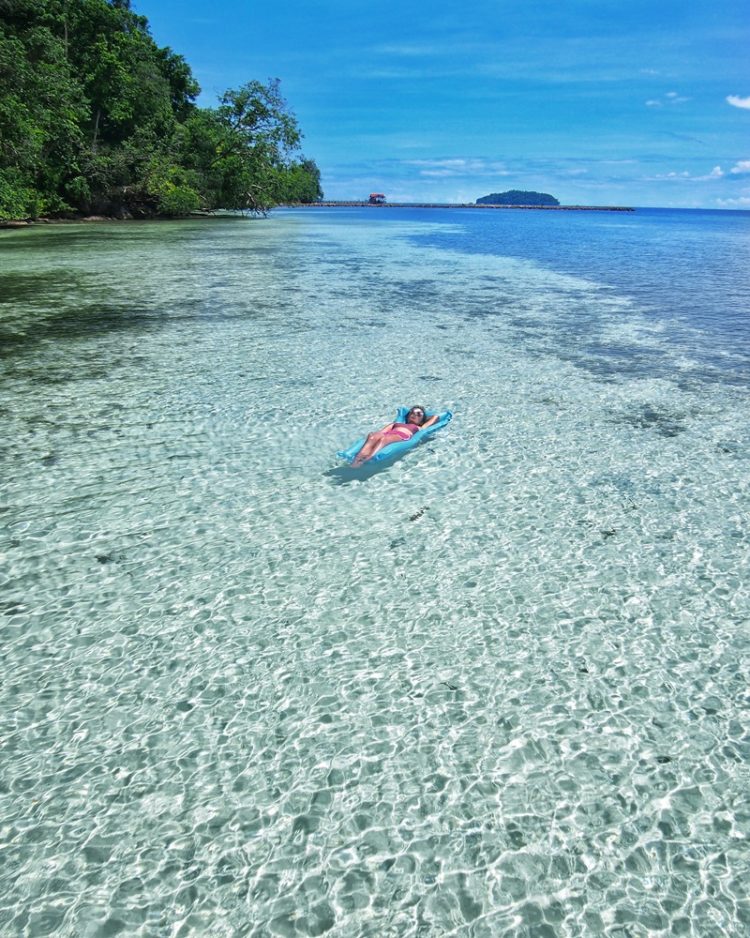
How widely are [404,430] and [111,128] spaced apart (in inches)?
1739

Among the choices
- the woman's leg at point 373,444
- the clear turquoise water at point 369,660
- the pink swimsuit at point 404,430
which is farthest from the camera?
the pink swimsuit at point 404,430

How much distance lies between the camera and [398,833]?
2.68m

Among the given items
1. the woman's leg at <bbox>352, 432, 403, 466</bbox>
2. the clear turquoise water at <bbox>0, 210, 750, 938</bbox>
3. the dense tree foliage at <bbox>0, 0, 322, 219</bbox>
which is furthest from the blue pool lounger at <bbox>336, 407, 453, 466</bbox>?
the dense tree foliage at <bbox>0, 0, 322, 219</bbox>

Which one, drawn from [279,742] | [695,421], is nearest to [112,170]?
[695,421]

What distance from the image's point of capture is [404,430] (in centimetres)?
660

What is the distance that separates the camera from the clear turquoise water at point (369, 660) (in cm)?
248

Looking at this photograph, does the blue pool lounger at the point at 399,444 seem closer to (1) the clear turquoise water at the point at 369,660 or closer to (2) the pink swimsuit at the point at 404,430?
(2) the pink swimsuit at the point at 404,430

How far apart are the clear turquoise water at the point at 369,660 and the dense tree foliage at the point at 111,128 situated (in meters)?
26.9

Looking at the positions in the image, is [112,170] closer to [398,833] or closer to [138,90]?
[138,90]

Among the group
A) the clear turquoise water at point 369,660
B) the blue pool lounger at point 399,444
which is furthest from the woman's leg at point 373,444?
the clear turquoise water at point 369,660

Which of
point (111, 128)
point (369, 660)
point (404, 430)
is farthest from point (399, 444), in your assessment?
point (111, 128)

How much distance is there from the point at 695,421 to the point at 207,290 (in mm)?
12598

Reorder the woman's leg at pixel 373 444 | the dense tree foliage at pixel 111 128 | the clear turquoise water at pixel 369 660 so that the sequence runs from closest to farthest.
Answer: the clear turquoise water at pixel 369 660 < the woman's leg at pixel 373 444 < the dense tree foliage at pixel 111 128

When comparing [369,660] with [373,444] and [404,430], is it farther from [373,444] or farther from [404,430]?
[404,430]
